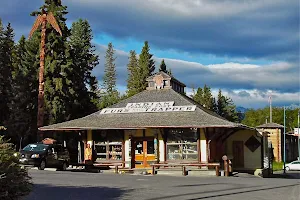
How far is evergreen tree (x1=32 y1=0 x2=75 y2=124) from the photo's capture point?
144 ft

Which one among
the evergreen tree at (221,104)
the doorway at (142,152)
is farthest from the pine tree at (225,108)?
the doorway at (142,152)

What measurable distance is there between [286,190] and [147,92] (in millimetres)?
19125

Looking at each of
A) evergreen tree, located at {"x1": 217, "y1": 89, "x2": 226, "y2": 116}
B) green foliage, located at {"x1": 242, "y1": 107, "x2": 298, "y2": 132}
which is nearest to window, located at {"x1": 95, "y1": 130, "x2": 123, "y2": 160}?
evergreen tree, located at {"x1": 217, "y1": 89, "x2": 226, "y2": 116}

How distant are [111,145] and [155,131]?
3.12 m

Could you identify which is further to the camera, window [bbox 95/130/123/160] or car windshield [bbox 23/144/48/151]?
window [bbox 95/130/123/160]

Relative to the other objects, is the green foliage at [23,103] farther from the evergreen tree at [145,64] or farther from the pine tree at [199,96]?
the pine tree at [199,96]

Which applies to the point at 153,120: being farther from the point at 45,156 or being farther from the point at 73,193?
the point at 73,193

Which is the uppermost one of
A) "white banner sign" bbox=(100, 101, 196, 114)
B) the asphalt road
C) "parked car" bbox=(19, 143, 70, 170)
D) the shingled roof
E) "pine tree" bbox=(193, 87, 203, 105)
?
"pine tree" bbox=(193, 87, 203, 105)

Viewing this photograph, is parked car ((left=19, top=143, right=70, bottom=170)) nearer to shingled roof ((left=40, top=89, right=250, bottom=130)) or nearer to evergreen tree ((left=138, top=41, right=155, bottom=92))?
shingled roof ((left=40, top=89, right=250, bottom=130))

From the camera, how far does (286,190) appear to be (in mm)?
18453

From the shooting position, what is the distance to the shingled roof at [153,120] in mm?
28172

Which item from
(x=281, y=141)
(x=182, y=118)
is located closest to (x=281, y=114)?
(x=281, y=141)

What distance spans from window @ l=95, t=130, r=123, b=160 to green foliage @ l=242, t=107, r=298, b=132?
75091 millimetres

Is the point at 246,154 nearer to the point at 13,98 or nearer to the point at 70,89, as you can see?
the point at 70,89
